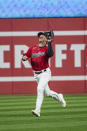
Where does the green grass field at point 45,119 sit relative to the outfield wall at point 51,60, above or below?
below

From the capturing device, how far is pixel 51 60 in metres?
18.8

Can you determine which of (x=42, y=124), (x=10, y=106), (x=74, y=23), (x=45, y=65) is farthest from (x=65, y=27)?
(x=42, y=124)

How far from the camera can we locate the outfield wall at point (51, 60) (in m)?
18.6

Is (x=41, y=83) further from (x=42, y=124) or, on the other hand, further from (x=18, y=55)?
(x=18, y=55)

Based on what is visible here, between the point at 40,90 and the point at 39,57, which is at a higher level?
the point at 39,57

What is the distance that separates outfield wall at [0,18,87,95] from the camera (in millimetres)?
18562

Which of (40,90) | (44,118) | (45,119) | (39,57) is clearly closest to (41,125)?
(45,119)

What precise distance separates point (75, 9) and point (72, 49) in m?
1.42

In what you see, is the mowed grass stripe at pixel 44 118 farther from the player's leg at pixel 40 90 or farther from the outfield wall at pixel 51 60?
the outfield wall at pixel 51 60

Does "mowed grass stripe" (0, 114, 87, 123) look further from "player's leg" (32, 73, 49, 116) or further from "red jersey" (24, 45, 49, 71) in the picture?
"red jersey" (24, 45, 49, 71)

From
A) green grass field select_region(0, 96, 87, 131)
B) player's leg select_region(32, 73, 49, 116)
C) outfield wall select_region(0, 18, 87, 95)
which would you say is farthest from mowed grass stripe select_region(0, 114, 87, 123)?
outfield wall select_region(0, 18, 87, 95)

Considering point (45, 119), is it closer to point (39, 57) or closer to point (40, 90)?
point (40, 90)

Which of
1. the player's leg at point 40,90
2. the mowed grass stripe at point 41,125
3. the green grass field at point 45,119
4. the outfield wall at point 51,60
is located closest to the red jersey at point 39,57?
the player's leg at point 40,90

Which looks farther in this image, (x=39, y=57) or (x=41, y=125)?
(x=39, y=57)
